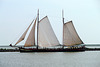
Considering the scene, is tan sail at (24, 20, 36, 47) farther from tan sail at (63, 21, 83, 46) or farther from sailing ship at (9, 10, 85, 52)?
tan sail at (63, 21, 83, 46)

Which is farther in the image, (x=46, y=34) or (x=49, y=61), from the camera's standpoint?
(x=46, y=34)

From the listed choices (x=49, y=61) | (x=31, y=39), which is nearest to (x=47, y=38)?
(x=31, y=39)

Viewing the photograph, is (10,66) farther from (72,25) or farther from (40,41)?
(72,25)

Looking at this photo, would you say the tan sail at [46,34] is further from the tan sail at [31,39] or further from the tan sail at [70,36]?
the tan sail at [70,36]

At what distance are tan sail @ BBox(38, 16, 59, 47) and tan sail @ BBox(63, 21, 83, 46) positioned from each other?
465 cm

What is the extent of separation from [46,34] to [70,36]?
8.61m

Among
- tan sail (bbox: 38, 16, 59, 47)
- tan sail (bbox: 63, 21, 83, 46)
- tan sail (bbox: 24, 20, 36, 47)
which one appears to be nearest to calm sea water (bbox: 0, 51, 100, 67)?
tan sail (bbox: 24, 20, 36, 47)

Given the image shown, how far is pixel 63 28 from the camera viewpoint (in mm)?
76562

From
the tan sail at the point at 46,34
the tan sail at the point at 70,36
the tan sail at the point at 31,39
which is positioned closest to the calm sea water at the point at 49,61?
the tan sail at the point at 31,39

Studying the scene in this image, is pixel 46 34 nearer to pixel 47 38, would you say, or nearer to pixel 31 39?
pixel 47 38

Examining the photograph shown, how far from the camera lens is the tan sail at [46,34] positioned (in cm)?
7019

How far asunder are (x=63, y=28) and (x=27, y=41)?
1454cm

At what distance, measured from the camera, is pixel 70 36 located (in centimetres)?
7394

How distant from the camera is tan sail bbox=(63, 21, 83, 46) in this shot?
243ft
